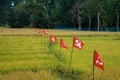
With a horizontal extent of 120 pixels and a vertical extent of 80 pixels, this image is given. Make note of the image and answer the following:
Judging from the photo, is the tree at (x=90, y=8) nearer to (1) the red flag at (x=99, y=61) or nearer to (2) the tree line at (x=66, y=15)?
(2) the tree line at (x=66, y=15)

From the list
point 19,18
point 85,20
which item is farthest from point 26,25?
point 85,20

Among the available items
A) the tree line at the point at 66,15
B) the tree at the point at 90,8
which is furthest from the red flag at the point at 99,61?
the tree at the point at 90,8

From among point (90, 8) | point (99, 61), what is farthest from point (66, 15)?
point (99, 61)

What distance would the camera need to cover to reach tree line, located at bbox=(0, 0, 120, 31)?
68.2 metres

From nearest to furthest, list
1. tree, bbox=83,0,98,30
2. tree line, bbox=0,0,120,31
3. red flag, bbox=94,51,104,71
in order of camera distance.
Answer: red flag, bbox=94,51,104,71 → tree line, bbox=0,0,120,31 → tree, bbox=83,0,98,30

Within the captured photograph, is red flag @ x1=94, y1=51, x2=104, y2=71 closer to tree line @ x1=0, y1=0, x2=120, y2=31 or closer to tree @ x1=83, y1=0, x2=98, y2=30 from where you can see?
tree line @ x1=0, y1=0, x2=120, y2=31

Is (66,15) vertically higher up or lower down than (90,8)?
lower down

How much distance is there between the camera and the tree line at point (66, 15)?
68250 millimetres

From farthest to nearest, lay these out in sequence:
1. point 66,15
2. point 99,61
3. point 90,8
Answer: point 66,15
point 90,8
point 99,61

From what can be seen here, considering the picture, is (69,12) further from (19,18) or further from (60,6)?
(19,18)

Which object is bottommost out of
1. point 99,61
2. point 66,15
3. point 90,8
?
point 99,61

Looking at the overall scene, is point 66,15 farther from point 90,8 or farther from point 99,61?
point 99,61

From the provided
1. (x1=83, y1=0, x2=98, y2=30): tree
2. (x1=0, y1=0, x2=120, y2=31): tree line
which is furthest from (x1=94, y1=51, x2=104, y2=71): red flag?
(x1=83, y1=0, x2=98, y2=30): tree

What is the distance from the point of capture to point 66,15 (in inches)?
3059
